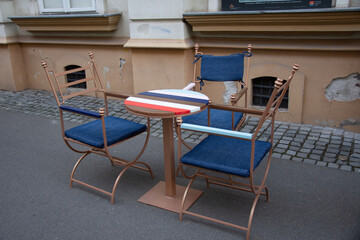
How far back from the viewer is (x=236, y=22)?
16.2ft

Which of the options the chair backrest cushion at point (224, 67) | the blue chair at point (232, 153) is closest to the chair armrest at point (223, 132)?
the blue chair at point (232, 153)

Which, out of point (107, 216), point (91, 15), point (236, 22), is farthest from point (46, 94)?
point (107, 216)

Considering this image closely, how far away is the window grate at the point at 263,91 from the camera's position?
531 cm

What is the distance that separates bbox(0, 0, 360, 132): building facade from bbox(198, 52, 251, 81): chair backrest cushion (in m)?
1.00

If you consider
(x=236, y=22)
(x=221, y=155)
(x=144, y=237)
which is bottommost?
(x=144, y=237)

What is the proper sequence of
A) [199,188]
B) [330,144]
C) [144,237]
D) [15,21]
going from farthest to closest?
1. [15,21]
2. [330,144]
3. [199,188]
4. [144,237]

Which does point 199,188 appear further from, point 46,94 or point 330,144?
point 46,94

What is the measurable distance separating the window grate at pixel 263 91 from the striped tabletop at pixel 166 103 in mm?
2109

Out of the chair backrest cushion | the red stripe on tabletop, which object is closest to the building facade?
the chair backrest cushion

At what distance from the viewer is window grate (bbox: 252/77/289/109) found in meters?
5.31

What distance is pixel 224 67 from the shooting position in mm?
4137

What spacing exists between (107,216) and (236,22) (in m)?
3.10

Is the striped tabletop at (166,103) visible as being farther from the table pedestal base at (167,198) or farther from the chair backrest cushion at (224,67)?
the table pedestal base at (167,198)

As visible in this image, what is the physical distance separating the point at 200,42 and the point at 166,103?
8.53ft
